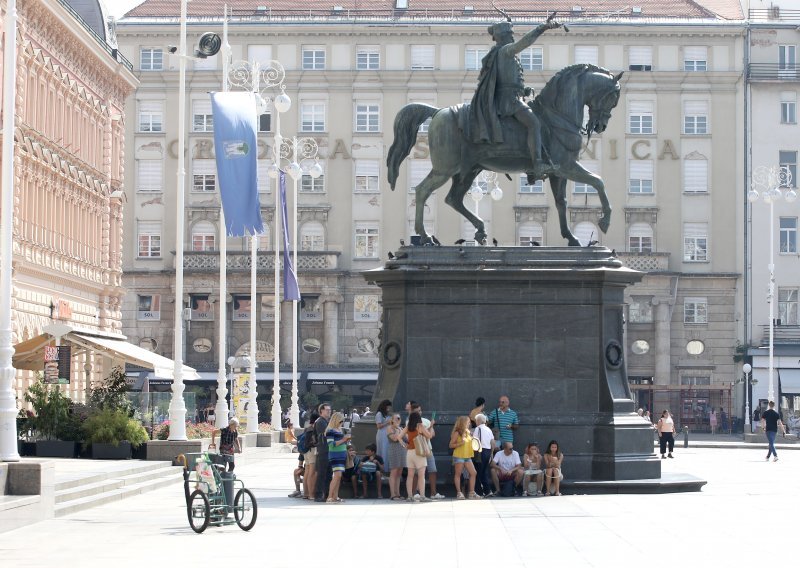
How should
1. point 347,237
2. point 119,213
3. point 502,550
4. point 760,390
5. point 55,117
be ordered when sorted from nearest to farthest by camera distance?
point 502,550, point 55,117, point 119,213, point 760,390, point 347,237

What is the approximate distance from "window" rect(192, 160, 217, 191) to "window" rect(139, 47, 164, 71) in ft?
19.5

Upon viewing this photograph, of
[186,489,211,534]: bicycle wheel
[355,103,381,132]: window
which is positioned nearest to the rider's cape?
[186,489,211,534]: bicycle wheel

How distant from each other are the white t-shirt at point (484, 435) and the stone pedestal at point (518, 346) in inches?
44.2

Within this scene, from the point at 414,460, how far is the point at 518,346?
3227 millimetres

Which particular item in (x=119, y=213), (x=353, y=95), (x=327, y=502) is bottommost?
(x=327, y=502)

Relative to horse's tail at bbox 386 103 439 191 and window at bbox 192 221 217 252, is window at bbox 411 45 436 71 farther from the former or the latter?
horse's tail at bbox 386 103 439 191

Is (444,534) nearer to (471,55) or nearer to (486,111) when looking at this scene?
(486,111)

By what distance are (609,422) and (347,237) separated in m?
69.9

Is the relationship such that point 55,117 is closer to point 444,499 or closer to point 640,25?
point 444,499

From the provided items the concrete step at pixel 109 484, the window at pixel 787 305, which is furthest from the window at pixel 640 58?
the concrete step at pixel 109 484

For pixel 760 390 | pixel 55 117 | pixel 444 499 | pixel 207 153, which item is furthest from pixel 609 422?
pixel 207 153

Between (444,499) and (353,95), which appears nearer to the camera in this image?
(444,499)

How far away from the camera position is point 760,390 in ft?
305

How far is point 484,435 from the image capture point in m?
28.6
